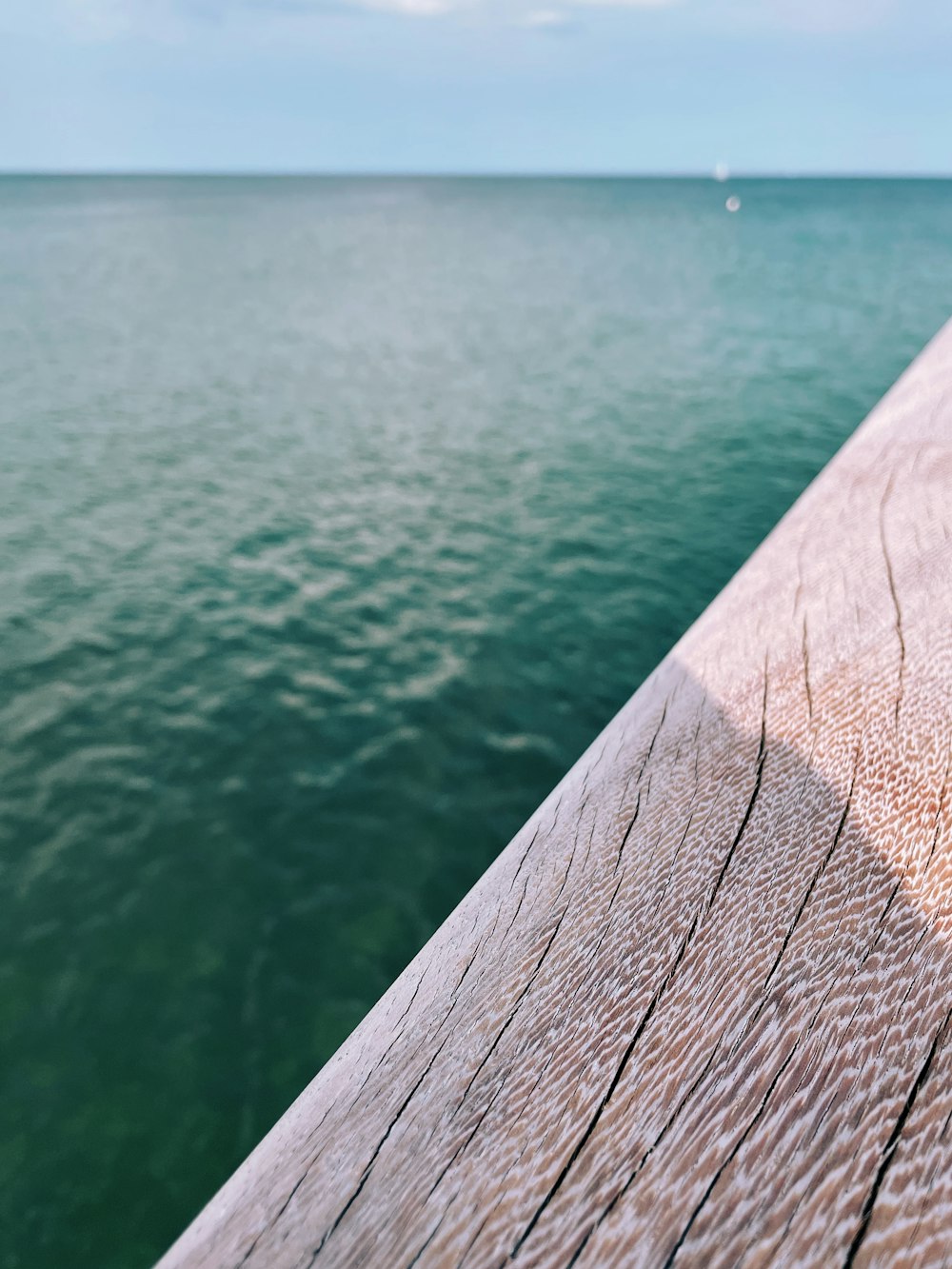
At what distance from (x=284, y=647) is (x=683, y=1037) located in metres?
6.07

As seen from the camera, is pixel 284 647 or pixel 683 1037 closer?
pixel 683 1037

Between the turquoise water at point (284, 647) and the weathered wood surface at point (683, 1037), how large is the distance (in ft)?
10.2

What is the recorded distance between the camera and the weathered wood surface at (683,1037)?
0.49 m

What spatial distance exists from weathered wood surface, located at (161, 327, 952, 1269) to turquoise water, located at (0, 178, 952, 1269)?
10.2ft

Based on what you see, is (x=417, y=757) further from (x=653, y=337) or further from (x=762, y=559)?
(x=653, y=337)

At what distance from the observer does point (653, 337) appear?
17.8m

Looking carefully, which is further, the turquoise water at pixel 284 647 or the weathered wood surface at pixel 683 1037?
the turquoise water at pixel 284 647

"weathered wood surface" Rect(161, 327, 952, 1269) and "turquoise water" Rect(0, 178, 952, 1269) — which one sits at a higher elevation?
"weathered wood surface" Rect(161, 327, 952, 1269)

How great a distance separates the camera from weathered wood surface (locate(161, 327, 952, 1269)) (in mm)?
488

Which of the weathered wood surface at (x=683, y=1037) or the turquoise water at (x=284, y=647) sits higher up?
the weathered wood surface at (x=683, y=1037)

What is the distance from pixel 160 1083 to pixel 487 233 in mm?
61901

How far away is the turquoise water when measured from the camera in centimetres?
355

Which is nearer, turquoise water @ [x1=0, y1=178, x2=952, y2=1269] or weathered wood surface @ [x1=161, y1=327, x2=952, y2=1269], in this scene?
weathered wood surface @ [x1=161, y1=327, x2=952, y2=1269]

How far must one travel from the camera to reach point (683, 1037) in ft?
1.92
